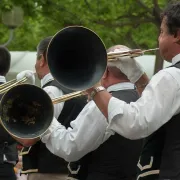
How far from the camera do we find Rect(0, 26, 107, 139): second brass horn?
10.1 feet

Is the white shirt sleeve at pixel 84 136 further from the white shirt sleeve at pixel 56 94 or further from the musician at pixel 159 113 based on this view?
the white shirt sleeve at pixel 56 94

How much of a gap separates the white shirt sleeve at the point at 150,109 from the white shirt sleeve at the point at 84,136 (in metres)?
0.55

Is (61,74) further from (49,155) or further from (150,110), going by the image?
(49,155)

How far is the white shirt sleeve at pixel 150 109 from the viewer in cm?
280

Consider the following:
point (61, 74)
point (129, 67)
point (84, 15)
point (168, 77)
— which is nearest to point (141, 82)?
point (129, 67)

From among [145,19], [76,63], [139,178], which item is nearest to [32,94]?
[76,63]

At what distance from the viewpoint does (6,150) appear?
5.07 meters

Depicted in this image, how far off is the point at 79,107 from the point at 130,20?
24.4ft

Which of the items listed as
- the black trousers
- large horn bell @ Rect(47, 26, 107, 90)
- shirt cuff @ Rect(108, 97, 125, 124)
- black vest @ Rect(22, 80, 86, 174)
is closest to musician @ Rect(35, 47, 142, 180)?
large horn bell @ Rect(47, 26, 107, 90)

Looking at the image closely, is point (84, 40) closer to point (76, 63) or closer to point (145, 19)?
point (76, 63)

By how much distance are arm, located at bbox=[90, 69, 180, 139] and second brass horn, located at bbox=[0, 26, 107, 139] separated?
0.26m

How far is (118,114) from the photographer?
2.82 metres

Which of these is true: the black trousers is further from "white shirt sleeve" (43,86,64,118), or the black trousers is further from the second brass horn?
the second brass horn

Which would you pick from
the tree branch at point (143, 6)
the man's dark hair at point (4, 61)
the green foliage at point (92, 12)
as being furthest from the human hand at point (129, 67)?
the tree branch at point (143, 6)
